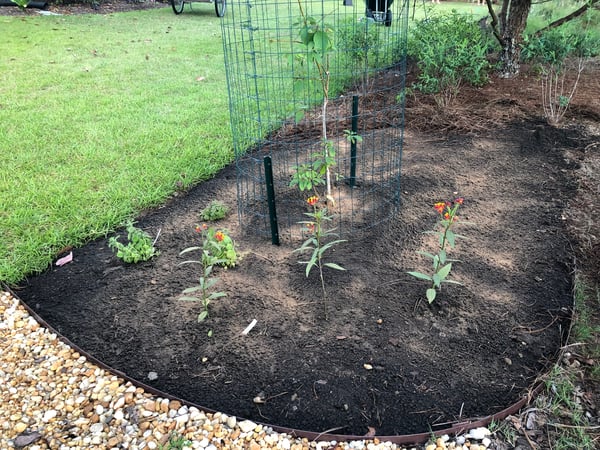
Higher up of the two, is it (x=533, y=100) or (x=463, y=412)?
(x=533, y=100)

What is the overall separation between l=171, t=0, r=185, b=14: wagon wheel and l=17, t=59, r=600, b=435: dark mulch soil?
364 inches

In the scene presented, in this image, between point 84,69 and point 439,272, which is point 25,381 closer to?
point 439,272

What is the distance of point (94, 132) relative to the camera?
4.36 meters

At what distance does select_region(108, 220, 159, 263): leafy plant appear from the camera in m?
2.63

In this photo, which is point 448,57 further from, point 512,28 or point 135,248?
point 135,248

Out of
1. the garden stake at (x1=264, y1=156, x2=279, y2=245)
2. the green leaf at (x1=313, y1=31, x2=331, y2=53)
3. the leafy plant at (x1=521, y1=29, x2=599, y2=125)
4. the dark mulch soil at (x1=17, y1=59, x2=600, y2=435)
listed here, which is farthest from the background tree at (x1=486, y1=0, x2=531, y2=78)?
the garden stake at (x1=264, y1=156, x2=279, y2=245)

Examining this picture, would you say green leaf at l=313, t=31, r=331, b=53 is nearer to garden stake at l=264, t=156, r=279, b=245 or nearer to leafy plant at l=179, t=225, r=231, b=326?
garden stake at l=264, t=156, r=279, b=245

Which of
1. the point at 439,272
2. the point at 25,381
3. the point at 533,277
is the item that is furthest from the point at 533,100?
the point at 25,381

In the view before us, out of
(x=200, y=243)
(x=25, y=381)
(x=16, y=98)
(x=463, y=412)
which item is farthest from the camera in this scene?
(x=16, y=98)

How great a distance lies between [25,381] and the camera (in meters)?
2.03

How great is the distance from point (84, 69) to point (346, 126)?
155 inches

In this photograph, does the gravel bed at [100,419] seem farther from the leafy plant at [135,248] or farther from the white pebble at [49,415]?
the leafy plant at [135,248]

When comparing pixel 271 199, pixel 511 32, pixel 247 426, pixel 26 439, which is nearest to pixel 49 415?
pixel 26 439

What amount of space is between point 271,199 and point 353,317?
812mm
